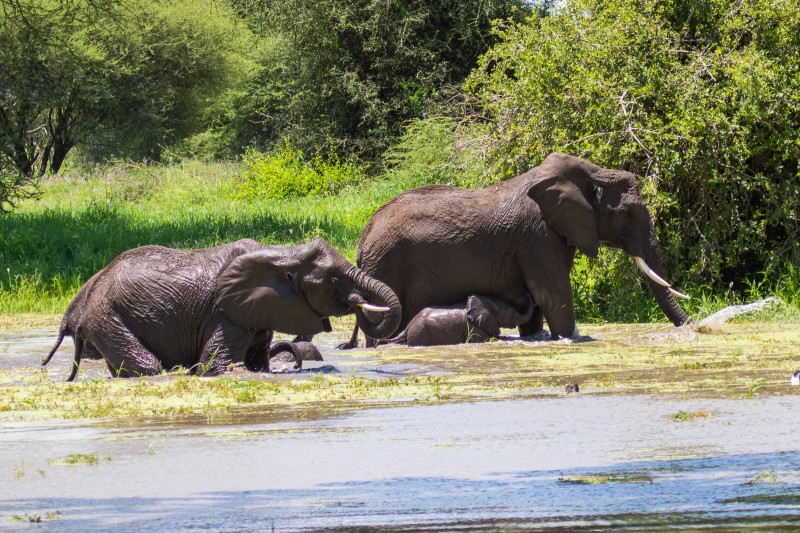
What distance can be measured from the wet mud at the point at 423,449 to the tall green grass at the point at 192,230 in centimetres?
471

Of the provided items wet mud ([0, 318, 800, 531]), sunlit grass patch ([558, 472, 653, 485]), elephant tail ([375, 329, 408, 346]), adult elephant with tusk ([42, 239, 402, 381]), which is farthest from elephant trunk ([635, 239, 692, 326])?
sunlit grass patch ([558, 472, 653, 485])

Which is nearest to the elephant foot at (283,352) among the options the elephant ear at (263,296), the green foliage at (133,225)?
the elephant ear at (263,296)

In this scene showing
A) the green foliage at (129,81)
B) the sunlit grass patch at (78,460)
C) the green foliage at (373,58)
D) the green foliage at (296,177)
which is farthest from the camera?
the green foliage at (129,81)

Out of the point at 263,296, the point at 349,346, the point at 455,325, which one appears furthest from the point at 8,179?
the point at 263,296

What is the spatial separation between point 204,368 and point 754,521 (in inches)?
246

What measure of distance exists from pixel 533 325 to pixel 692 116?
3.09 meters

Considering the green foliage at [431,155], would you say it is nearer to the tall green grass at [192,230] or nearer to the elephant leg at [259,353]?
the tall green grass at [192,230]

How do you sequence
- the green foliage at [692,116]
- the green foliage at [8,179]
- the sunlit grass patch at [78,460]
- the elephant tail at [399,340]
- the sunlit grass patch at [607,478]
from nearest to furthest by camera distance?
the sunlit grass patch at [607,478] → the sunlit grass patch at [78,460] → the elephant tail at [399,340] → the green foliage at [692,116] → the green foliage at [8,179]

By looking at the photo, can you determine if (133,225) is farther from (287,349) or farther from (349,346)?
(287,349)

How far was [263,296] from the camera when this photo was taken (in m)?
10.5

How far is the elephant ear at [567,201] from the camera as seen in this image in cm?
1312

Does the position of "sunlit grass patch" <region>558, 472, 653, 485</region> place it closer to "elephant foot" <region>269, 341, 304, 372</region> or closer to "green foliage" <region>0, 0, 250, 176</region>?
"elephant foot" <region>269, 341, 304, 372</region>

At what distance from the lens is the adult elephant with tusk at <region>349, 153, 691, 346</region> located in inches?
523

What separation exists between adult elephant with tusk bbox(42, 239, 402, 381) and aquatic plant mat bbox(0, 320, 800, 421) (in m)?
0.30
